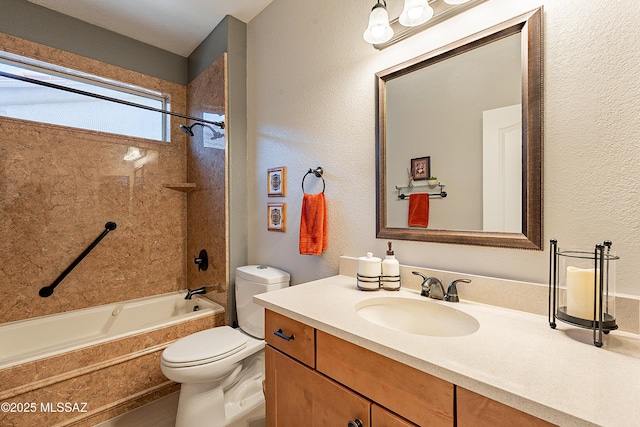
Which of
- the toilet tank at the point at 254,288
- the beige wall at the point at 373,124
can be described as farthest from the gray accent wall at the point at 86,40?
the toilet tank at the point at 254,288

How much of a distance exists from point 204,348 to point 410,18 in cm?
192

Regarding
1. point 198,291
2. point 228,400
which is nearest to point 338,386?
point 228,400

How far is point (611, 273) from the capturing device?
0.79 metres

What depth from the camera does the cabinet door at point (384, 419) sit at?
0.74 m

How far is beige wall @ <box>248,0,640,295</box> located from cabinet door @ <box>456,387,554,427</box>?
0.57 meters

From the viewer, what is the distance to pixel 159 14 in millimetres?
2203

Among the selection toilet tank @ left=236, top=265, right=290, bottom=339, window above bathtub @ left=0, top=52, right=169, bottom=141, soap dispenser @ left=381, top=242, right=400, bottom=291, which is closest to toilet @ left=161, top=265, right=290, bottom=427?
toilet tank @ left=236, top=265, right=290, bottom=339

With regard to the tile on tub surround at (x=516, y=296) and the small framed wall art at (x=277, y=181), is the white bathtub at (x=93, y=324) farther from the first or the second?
the tile on tub surround at (x=516, y=296)

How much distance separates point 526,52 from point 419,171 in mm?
552

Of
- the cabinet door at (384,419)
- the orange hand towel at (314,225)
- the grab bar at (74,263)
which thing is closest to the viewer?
the cabinet door at (384,419)

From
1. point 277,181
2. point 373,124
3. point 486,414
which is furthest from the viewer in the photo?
point 277,181

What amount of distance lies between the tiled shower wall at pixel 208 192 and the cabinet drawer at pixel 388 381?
1.51 meters

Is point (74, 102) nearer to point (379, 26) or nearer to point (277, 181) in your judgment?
point (277, 181)

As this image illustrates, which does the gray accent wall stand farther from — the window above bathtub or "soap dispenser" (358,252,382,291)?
"soap dispenser" (358,252,382,291)
